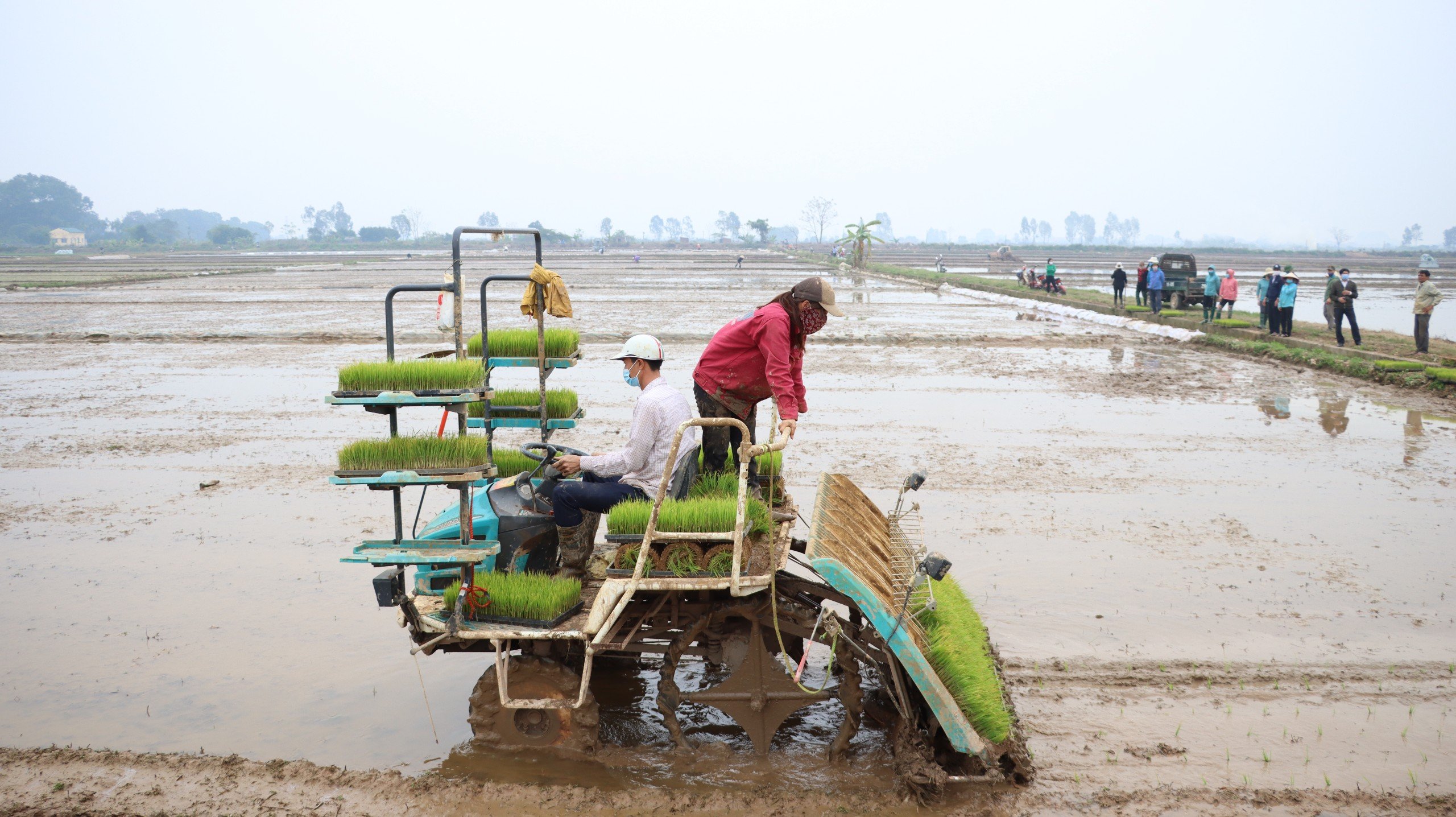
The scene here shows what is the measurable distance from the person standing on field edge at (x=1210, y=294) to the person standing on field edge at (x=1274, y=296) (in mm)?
2247

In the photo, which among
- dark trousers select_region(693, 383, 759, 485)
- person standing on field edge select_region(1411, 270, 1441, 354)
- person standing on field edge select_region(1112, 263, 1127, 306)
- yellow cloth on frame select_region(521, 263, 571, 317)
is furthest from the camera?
person standing on field edge select_region(1112, 263, 1127, 306)

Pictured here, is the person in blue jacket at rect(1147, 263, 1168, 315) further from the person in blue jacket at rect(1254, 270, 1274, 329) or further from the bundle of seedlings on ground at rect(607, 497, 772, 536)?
the bundle of seedlings on ground at rect(607, 497, 772, 536)

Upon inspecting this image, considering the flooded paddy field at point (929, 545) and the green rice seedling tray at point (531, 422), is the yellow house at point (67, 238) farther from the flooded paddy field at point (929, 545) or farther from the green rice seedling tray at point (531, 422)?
the green rice seedling tray at point (531, 422)

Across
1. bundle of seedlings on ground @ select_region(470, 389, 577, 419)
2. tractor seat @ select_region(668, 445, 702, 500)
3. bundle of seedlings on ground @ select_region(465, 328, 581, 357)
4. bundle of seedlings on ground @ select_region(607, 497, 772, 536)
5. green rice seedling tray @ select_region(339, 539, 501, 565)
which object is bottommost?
green rice seedling tray @ select_region(339, 539, 501, 565)

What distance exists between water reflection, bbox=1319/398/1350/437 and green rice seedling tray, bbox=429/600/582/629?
11.3 metres

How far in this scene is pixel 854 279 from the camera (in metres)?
49.7

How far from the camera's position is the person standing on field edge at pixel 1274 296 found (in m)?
21.4

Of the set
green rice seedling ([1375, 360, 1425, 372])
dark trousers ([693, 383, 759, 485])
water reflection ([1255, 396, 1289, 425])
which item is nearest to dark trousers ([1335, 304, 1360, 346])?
green rice seedling ([1375, 360, 1425, 372])

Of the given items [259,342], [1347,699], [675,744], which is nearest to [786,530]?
[675,744]

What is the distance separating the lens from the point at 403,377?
15.6 feet

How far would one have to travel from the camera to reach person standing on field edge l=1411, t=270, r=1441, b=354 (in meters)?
17.2

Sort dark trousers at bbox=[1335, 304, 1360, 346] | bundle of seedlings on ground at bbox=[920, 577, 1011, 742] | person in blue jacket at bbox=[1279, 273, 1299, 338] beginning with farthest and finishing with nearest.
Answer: person in blue jacket at bbox=[1279, 273, 1299, 338] < dark trousers at bbox=[1335, 304, 1360, 346] < bundle of seedlings on ground at bbox=[920, 577, 1011, 742]

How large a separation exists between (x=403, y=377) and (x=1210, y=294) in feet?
79.6

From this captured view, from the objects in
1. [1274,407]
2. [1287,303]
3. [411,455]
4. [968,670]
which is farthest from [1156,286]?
[411,455]
